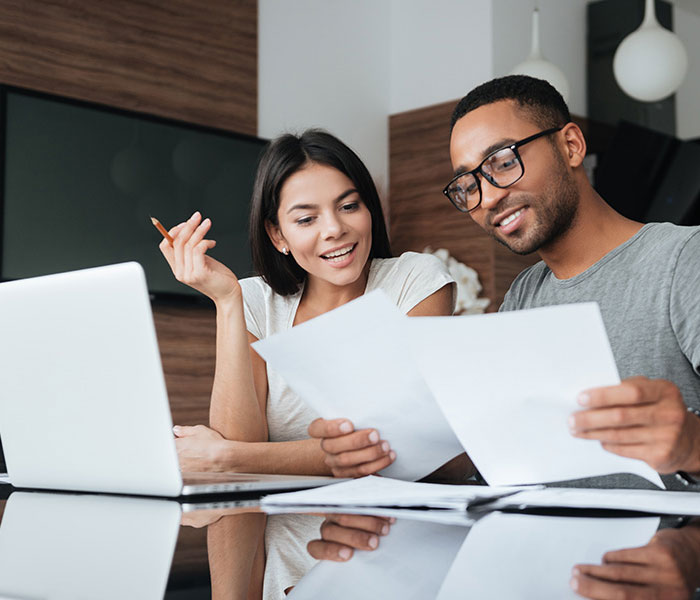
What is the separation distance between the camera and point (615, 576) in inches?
19.7

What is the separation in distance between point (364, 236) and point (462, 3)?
268 centimetres

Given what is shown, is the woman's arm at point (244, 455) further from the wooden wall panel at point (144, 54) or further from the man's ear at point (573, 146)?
the wooden wall panel at point (144, 54)

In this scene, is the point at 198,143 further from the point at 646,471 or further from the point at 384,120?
the point at 646,471

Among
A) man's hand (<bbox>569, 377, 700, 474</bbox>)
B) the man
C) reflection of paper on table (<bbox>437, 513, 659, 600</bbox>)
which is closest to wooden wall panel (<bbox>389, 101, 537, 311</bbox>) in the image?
the man

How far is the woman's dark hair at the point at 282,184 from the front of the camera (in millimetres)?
1697

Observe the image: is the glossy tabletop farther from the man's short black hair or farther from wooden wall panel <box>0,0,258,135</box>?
wooden wall panel <box>0,0,258,135</box>

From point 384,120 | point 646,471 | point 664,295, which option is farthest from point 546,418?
point 384,120

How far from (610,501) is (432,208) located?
3.31m

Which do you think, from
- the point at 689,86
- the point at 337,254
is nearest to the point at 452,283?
the point at 337,254

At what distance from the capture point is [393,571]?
1.80 ft

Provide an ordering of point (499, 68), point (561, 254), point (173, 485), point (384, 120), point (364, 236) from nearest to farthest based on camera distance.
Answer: point (173, 485), point (561, 254), point (364, 236), point (499, 68), point (384, 120)

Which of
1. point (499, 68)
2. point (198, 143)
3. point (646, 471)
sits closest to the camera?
point (646, 471)

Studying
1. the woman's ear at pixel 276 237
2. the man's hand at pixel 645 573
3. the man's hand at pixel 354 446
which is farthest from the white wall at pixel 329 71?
the man's hand at pixel 645 573

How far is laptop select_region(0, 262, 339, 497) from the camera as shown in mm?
854
